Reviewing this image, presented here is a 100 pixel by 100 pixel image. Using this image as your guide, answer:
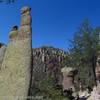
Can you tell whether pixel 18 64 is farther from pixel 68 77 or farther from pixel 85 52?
pixel 85 52

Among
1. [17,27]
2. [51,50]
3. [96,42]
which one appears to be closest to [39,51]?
[51,50]

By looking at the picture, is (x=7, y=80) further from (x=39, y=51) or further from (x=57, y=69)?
(x=39, y=51)

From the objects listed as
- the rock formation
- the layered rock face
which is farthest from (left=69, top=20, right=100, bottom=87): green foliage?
the layered rock face

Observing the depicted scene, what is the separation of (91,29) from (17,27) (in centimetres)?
3335

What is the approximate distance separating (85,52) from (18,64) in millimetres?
33290

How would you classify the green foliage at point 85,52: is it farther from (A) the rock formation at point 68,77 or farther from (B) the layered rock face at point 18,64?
(B) the layered rock face at point 18,64

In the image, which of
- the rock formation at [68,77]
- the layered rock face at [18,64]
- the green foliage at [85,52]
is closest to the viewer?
the layered rock face at [18,64]

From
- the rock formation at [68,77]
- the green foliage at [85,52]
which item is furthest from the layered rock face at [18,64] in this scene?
the green foliage at [85,52]

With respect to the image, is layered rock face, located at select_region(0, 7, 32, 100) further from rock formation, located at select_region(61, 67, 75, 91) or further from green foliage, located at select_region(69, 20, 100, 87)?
green foliage, located at select_region(69, 20, 100, 87)

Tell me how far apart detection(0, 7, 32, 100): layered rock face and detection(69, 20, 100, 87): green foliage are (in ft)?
101

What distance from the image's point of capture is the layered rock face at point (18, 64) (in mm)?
14547

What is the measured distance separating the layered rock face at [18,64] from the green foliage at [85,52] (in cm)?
3083

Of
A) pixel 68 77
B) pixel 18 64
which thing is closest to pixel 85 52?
pixel 68 77

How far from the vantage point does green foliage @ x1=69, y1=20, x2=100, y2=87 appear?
154 feet
